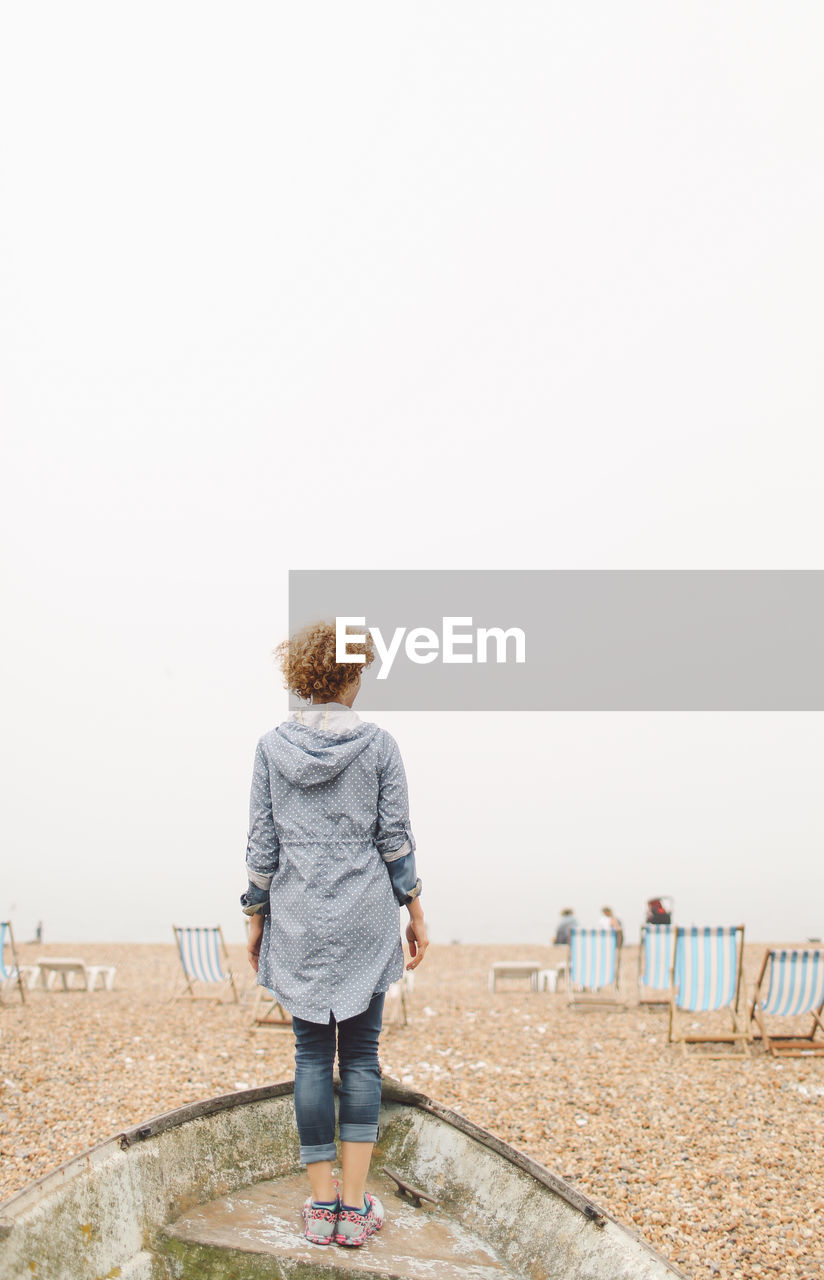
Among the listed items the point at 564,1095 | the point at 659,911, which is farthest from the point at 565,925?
the point at 564,1095

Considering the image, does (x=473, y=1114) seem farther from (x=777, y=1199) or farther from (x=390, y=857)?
(x=390, y=857)

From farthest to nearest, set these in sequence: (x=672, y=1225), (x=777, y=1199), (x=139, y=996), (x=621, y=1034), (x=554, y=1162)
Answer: (x=139, y=996) → (x=621, y=1034) → (x=554, y=1162) → (x=777, y=1199) → (x=672, y=1225)

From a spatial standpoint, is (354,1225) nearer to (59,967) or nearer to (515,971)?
(515,971)

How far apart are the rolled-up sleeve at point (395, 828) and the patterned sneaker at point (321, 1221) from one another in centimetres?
87

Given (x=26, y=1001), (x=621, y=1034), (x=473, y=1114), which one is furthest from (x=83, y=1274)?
(x=26, y=1001)

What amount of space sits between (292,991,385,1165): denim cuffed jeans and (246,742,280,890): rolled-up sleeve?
433 mm

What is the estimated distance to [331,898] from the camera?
8.82 ft

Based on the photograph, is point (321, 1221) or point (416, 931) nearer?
point (321, 1221)

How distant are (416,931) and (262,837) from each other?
1.91 feet

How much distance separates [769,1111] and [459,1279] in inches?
173

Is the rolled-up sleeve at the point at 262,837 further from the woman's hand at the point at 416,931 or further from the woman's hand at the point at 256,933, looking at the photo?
the woman's hand at the point at 416,931

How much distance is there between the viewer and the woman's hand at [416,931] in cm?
288

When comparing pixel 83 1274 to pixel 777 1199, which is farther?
pixel 777 1199

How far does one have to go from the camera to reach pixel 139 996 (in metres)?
12.5
